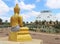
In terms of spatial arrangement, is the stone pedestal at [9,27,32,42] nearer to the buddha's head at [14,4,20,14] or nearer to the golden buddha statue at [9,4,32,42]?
the golden buddha statue at [9,4,32,42]

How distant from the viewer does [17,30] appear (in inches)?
375

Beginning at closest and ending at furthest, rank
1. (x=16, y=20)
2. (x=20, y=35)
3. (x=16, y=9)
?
(x=20, y=35) → (x=16, y=20) → (x=16, y=9)

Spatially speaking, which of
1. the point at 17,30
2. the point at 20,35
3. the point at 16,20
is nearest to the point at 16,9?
the point at 16,20

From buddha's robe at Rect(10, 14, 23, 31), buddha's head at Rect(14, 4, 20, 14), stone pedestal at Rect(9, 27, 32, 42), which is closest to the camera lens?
stone pedestal at Rect(9, 27, 32, 42)

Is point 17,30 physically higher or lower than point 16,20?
lower

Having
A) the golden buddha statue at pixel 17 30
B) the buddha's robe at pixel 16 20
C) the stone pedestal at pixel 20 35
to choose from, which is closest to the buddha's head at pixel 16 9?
the golden buddha statue at pixel 17 30

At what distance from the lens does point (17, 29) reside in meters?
9.52

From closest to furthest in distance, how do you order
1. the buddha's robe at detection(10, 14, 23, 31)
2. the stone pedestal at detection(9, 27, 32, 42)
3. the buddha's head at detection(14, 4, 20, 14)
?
the stone pedestal at detection(9, 27, 32, 42) → the buddha's robe at detection(10, 14, 23, 31) → the buddha's head at detection(14, 4, 20, 14)

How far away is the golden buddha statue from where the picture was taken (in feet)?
31.1

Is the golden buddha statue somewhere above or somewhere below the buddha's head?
below

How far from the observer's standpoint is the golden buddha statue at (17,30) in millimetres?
9469

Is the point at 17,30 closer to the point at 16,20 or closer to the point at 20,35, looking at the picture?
the point at 20,35

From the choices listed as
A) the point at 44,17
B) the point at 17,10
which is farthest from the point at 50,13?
the point at 17,10

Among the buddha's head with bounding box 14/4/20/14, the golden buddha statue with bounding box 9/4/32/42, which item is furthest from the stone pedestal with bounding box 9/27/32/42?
the buddha's head with bounding box 14/4/20/14
